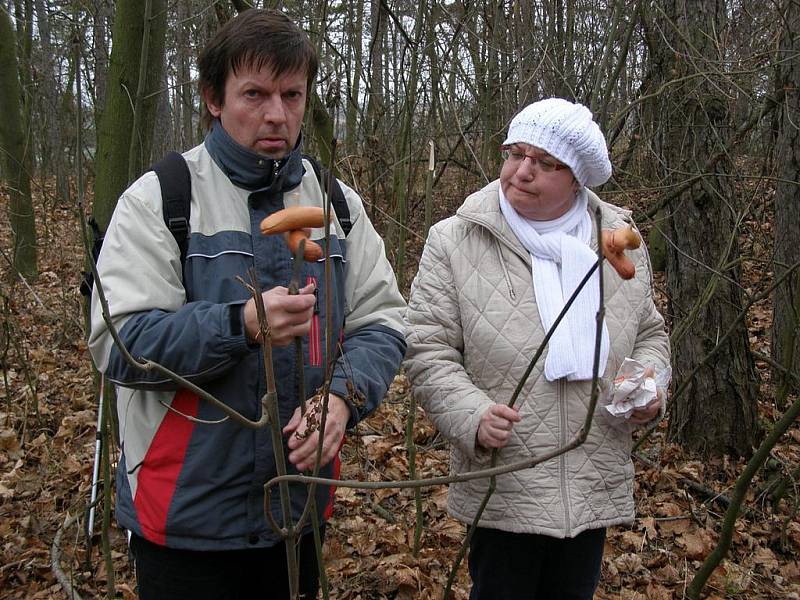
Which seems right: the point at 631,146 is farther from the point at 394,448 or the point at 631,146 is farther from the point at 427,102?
the point at 394,448

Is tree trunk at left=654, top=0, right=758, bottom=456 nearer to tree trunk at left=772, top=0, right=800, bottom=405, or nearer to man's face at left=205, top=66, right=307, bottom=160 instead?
tree trunk at left=772, top=0, right=800, bottom=405

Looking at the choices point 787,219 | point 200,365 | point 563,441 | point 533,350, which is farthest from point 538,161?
point 787,219

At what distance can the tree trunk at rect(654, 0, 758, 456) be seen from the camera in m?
4.02

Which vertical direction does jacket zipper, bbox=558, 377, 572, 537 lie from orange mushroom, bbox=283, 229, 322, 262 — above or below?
below

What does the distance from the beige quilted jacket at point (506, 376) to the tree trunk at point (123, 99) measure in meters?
1.88

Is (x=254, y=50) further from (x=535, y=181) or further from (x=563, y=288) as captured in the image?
(x=563, y=288)

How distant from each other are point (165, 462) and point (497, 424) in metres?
0.82

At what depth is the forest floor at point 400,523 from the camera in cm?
321

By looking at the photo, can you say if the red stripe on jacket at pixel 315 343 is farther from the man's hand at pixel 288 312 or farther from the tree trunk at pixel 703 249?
the tree trunk at pixel 703 249

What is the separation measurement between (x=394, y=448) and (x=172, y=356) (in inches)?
125

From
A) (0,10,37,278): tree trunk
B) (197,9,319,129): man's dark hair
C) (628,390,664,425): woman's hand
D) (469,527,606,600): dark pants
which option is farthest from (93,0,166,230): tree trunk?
(0,10,37,278): tree trunk

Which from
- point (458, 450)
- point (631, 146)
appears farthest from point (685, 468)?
point (458, 450)

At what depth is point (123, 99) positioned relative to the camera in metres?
3.38

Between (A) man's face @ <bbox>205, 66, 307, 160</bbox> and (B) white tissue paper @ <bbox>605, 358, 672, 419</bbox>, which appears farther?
(B) white tissue paper @ <bbox>605, 358, 672, 419</bbox>
